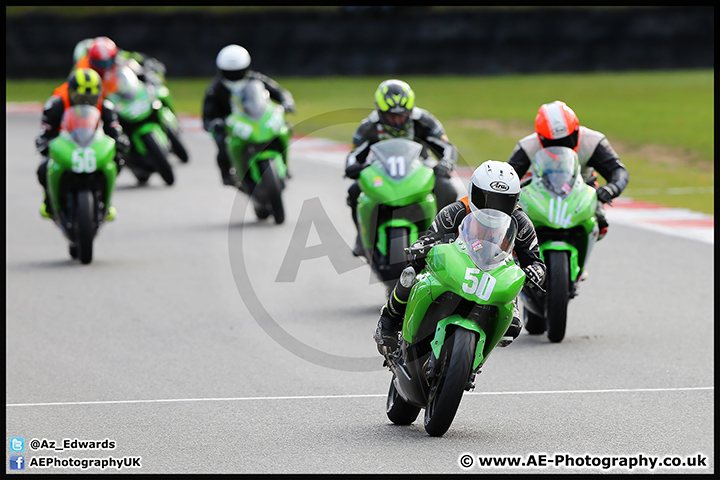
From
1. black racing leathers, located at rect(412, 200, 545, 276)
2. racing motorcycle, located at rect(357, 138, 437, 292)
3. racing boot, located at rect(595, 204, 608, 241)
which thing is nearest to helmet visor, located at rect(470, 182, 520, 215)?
black racing leathers, located at rect(412, 200, 545, 276)

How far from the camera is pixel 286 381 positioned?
7.98m

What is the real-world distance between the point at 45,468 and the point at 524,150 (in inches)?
175

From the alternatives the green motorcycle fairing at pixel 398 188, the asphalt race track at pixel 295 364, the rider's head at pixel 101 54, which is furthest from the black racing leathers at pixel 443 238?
the rider's head at pixel 101 54

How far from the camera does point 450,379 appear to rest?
600 cm

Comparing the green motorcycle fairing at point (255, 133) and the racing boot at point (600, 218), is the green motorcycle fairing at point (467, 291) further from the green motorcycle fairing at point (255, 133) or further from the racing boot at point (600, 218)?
the green motorcycle fairing at point (255, 133)

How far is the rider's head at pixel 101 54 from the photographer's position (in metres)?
16.0

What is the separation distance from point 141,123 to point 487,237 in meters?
11.3

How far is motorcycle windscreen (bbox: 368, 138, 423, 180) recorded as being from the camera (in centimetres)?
978

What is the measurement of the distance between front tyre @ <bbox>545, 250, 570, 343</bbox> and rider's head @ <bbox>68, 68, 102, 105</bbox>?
535 cm

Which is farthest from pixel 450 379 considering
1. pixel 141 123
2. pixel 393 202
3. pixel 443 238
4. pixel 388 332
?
pixel 141 123

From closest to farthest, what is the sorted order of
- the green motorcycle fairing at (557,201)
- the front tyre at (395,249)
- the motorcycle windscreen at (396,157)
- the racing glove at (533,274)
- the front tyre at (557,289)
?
the racing glove at (533,274)
the front tyre at (557,289)
the green motorcycle fairing at (557,201)
the front tyre at (395,249)
the motorcycle windscreen at (396,157)

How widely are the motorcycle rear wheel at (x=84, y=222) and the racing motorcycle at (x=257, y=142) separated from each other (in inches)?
103
